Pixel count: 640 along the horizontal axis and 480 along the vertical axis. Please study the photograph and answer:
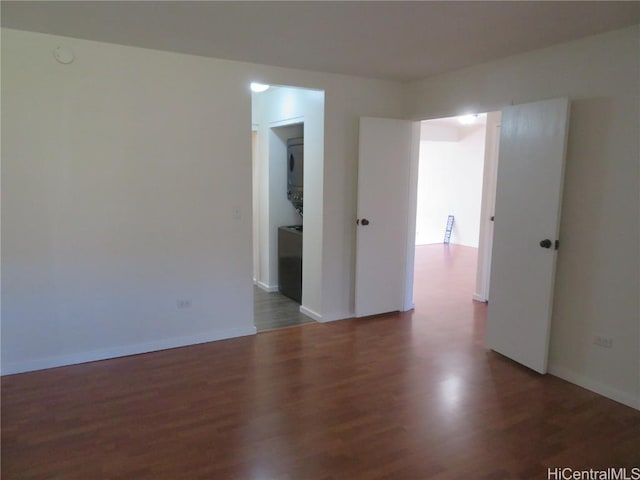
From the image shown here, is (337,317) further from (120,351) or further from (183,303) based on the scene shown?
(120,351)

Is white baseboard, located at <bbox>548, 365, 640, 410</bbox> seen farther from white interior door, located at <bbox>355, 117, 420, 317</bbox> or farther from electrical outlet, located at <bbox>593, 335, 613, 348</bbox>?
white interior door, located at <bbox>355, 117, 420, 317</bbox>

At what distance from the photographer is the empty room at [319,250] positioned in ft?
7.89

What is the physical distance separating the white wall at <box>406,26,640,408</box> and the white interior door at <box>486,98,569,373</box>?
14 centimetres

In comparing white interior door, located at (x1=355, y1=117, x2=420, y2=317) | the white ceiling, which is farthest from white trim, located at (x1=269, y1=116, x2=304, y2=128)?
the white ceiling

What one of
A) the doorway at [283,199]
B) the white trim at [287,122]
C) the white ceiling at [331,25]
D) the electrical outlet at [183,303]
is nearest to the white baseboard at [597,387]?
the doorway at [283,199]

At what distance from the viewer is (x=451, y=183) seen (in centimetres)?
991

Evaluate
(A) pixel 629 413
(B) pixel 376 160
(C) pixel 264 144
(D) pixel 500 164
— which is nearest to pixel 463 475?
(A) pixel 629 413

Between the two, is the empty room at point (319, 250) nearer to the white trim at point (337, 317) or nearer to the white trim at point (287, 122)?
the white trim at point (337, 317)

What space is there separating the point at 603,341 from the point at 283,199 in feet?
12.1

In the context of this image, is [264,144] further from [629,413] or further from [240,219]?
[629,413]

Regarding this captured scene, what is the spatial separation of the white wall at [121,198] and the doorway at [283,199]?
414 mm

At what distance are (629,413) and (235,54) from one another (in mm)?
3725

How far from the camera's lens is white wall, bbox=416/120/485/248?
30.7ft

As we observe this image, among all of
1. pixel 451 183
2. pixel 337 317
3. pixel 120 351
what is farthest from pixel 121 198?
pixel 451 183
